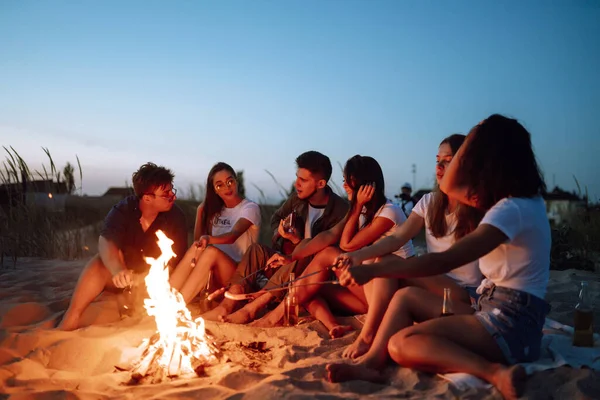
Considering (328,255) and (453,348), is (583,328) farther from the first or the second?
(328,255)

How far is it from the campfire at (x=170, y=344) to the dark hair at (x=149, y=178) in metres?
1.26

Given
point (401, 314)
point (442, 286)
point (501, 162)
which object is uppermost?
point (501, 162)

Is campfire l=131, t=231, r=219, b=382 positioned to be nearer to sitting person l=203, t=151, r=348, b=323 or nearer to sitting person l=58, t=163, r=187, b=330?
sitting person l=203, t=151, r=348, b=323

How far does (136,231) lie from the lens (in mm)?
4648

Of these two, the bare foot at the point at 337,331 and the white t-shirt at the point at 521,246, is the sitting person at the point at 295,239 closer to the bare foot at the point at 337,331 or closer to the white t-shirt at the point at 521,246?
the bare foot at the point at 337,331

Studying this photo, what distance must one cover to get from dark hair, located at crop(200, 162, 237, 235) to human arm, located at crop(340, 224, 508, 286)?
275cm

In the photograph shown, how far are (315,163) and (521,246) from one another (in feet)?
7.89

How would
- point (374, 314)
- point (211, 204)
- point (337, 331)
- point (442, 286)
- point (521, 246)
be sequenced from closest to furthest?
point (521, 246) → point (374, 314) → point (442, 286) → point (337, 331) → point (211, 204)

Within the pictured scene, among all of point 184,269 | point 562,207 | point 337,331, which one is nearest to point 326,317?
point 337,331

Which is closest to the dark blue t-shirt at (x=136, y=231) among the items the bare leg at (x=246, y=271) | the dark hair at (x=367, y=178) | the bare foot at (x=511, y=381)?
the bare leg at (x=246, y=271)

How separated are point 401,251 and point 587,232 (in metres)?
4.44

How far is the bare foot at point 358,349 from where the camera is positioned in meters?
3.16

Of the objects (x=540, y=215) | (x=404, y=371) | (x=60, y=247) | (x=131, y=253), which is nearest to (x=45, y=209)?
(x=60, y=247)

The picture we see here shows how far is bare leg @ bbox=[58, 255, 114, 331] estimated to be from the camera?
13.4ft
